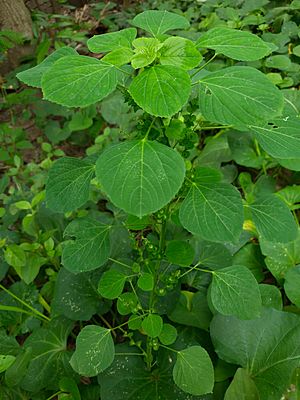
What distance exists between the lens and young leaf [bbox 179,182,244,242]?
866 millimetres

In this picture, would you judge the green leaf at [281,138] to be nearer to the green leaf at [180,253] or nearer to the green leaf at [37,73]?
the green leaf at [180,253]

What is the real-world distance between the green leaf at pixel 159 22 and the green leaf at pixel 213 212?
364 mm

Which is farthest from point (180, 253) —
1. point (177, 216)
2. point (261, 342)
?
point (261, 342)

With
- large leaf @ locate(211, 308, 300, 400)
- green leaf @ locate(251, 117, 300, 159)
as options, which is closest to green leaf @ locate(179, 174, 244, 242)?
green leaf @ locate(251, 117, 300, 159)

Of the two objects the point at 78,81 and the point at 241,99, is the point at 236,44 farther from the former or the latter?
the point at 78,81

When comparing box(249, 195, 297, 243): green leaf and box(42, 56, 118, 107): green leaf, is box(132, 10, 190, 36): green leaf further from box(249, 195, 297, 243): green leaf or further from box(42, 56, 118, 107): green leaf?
box(249, 195, 297, 243): green leaf

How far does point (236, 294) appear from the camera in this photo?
1062mm

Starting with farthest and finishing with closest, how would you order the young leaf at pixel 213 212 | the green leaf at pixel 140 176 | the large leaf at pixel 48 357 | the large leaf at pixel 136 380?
1. the large leaf at pixel 48 357
2. the large leaf at pixel 136 380
3. the young leaf at pixel 213 212
4. the green leaf at pixel 140 176

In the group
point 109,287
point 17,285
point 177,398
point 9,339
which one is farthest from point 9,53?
point 177,398

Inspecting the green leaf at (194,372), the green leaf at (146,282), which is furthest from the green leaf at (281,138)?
the green leaf at (194,372)

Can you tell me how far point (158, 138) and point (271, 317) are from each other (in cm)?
74

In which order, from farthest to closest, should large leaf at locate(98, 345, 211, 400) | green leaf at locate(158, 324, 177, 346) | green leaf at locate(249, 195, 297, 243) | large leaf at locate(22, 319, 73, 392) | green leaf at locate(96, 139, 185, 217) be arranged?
large leaf at locate(22, 319, 73, 392) < large leaf at locate(98, 345, 211, 400) < green leaf at locate(158, 324, 177, 346) < green leaf at locate(249, 195, 297, 243) < green leaf at locate(96, 139, 185, 217)

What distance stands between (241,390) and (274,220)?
1.69 ft

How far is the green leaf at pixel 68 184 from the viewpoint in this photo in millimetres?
1003
